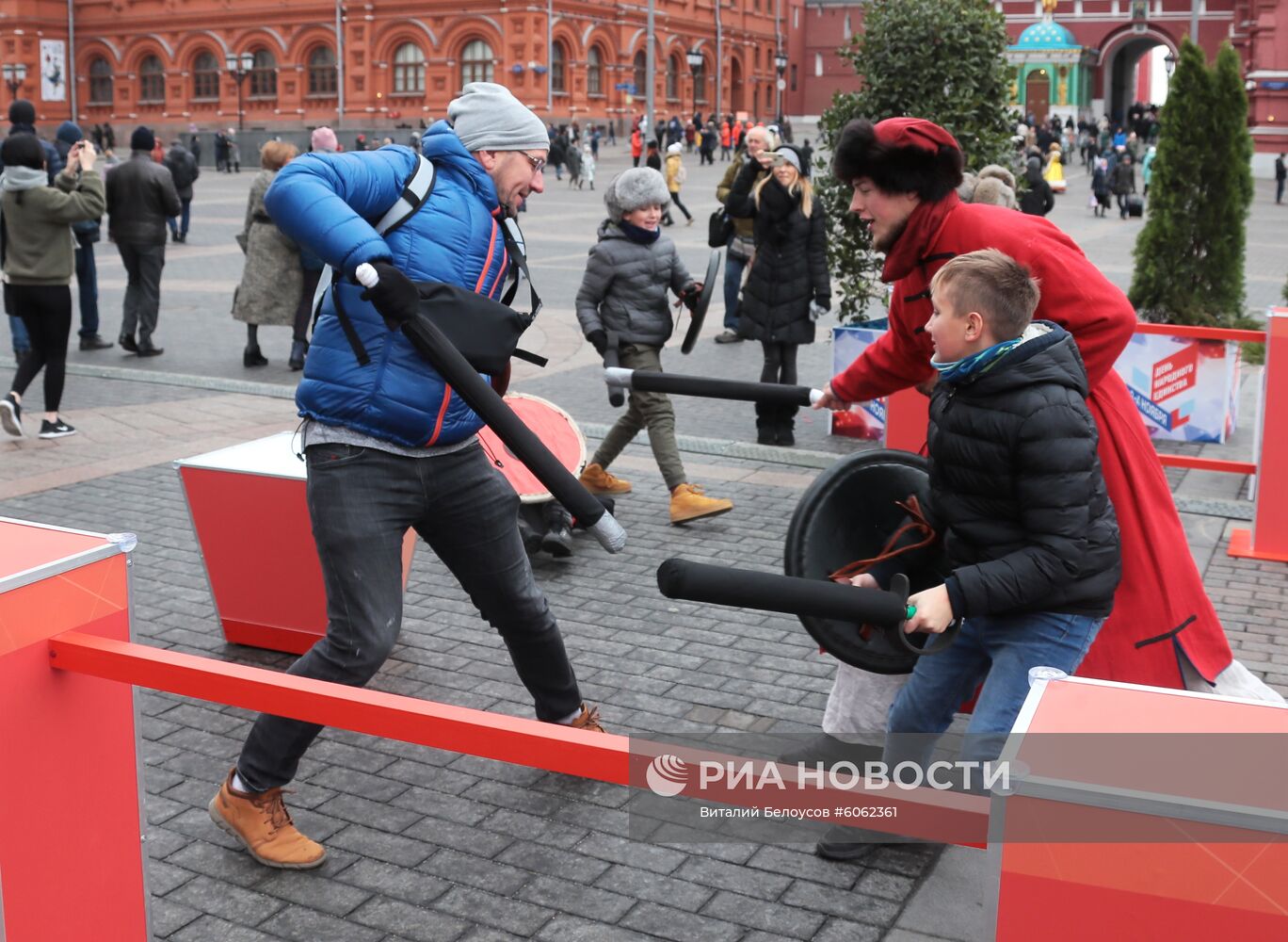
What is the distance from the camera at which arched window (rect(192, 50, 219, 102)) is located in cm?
6488

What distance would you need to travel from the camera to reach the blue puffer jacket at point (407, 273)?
3428 millimetres

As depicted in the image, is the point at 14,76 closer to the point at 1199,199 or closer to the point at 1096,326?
the point at 1199,199

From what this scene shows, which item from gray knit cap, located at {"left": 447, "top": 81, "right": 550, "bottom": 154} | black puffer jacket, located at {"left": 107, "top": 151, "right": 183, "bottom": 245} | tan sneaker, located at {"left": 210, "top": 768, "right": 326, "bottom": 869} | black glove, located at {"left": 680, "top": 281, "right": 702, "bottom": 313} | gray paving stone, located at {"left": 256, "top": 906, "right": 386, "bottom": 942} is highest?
black puffer jacket, located at {"left": 107, "top": 151, "right": 183, "bottom": 245}

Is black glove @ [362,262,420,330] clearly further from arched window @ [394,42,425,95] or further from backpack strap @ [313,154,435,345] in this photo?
arched window @ [394,42,425,95]

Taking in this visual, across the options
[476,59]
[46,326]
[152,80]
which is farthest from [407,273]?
[152,80]

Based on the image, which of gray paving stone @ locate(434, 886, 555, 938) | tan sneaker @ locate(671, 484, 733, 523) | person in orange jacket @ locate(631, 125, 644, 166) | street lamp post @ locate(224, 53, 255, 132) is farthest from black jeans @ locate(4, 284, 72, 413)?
street lamp post @ locate(224, 53, 255, 132)

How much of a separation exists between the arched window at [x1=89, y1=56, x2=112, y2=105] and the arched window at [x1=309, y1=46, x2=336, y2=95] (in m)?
12.1

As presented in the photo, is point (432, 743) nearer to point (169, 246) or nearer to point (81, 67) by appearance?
point (169, 246)

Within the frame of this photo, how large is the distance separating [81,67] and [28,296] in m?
66.3

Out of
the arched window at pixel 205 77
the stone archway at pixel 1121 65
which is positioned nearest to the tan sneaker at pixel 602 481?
the arched window at pixel 205 77

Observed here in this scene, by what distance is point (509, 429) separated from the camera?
2.72 m

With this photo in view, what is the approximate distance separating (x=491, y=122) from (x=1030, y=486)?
5.41ft

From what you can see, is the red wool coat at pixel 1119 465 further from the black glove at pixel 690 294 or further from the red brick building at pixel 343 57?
the red brick building at pixel 343 57

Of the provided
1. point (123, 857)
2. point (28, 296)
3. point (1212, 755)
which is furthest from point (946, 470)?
point (28, 296)
